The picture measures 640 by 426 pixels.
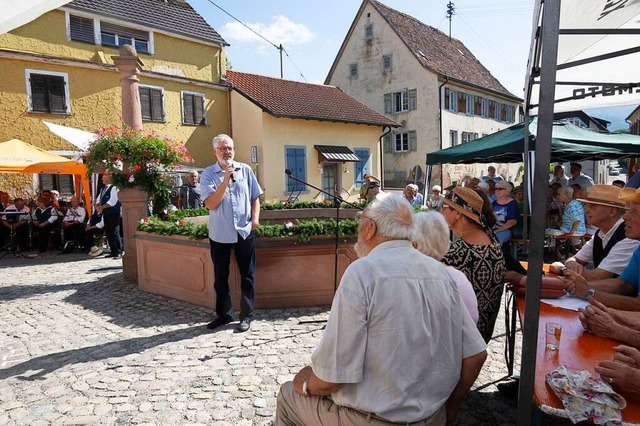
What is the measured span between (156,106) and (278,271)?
13.8 m

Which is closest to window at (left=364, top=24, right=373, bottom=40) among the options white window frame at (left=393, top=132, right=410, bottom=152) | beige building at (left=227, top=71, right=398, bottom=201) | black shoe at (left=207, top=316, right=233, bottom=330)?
white window frame at (left=393, top=132, right=410, bottom=152)

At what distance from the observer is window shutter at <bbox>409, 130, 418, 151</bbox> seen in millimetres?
26797

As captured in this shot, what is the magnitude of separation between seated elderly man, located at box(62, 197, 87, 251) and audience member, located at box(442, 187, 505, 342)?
10334 mm

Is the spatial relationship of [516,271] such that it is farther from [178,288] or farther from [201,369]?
[178,288]

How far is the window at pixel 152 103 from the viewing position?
16.4m

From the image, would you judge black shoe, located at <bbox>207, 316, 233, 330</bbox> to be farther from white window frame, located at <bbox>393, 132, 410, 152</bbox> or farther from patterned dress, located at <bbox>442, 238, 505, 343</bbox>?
white window frame, located at <bbox>393, 132, 410, 152</bbox>

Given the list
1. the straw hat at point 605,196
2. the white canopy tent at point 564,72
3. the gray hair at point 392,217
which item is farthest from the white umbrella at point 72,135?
the straw hat at point 605,196

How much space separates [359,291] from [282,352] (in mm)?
2638

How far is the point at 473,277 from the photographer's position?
2879 mm

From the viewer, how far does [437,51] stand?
29.4 meters

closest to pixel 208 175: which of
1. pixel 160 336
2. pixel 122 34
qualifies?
pixel 160 336

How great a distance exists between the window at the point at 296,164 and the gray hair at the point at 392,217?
1764 centimetres

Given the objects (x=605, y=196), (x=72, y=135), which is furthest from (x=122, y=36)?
(x=605, y=196)

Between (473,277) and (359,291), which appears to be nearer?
(359,291)
